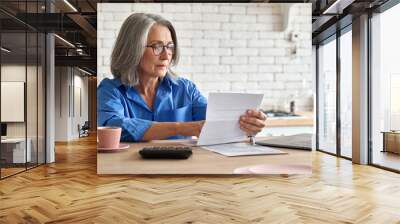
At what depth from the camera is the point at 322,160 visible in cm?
583

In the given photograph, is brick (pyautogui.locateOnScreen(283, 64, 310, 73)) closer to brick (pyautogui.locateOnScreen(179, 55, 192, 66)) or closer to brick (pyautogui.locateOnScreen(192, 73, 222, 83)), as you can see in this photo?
brick (pyautogui.locateOnScreen(192, 73, 222, 83))

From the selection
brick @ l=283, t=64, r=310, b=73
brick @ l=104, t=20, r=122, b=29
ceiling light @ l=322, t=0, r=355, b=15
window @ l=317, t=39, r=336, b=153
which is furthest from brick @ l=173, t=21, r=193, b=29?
window @ l=317, t=39, r=336, b=153

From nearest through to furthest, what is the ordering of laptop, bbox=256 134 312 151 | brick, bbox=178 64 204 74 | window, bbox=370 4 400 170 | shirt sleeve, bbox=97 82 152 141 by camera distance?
laptop, bbox=256 134 312 151 < shirt sleeve, bbox=97 82 152 141 < brick, bbox=178 64 204 74 < window, bbox=370 4 400 170

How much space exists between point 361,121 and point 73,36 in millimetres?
5327

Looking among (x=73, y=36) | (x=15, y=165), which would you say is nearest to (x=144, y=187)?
(x=15, y=165)

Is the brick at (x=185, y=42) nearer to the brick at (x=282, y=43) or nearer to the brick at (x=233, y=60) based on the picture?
the brick at (x=233, y=60)

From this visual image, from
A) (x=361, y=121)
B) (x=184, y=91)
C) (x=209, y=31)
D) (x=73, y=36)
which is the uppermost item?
(x=73, y=36)

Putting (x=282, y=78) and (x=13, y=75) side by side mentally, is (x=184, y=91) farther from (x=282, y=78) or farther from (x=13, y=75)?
(x=13, y=75)

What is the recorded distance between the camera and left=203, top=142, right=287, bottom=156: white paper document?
7.29 feet

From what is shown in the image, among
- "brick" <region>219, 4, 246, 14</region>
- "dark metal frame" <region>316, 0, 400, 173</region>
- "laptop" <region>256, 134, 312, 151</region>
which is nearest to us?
"laptop" <region>256, 134, 312, 151</region>

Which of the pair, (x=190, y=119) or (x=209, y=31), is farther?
(x=209, y=31)

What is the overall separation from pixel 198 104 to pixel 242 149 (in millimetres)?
1136

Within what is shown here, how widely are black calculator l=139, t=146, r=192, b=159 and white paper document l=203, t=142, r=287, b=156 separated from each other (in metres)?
0.15

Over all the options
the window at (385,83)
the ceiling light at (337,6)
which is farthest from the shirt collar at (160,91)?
the window at (385,83)
